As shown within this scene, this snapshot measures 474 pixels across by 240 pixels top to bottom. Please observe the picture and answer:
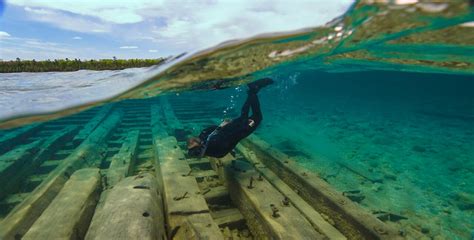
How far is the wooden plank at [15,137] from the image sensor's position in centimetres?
1198

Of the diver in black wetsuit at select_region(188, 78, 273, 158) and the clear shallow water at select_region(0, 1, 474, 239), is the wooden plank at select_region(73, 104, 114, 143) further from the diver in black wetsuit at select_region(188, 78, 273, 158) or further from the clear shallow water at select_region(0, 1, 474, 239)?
the diver in black wetsuit at select_region(188, 78, 273, 158)

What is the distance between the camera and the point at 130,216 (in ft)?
13.9

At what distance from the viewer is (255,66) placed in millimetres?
10656

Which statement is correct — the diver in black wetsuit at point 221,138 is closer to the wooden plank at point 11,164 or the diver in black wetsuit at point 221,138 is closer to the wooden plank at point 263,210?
the wooden plank at point 263,210

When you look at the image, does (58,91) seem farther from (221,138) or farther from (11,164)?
(221,138)

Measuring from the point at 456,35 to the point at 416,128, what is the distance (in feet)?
34.2

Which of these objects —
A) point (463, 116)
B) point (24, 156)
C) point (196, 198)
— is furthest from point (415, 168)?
point (463, 116)

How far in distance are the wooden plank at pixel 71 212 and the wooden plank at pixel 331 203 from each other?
4434mm

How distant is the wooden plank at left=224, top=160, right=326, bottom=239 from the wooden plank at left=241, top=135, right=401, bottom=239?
2.98ft

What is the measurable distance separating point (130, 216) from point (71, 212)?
132 cm

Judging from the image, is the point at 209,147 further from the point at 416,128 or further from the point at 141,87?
the point at 416,128

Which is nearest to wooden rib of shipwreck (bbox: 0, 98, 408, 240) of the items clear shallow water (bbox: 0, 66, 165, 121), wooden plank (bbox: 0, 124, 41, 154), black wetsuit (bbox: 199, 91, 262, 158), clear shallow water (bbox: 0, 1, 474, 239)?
black wetsuit (bbox: 199, 91, 262, 158)

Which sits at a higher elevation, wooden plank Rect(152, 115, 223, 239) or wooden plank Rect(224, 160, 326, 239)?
wooden plank Rect(152, 115, 223, 239)

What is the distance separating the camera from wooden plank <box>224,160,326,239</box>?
4.29 metres
